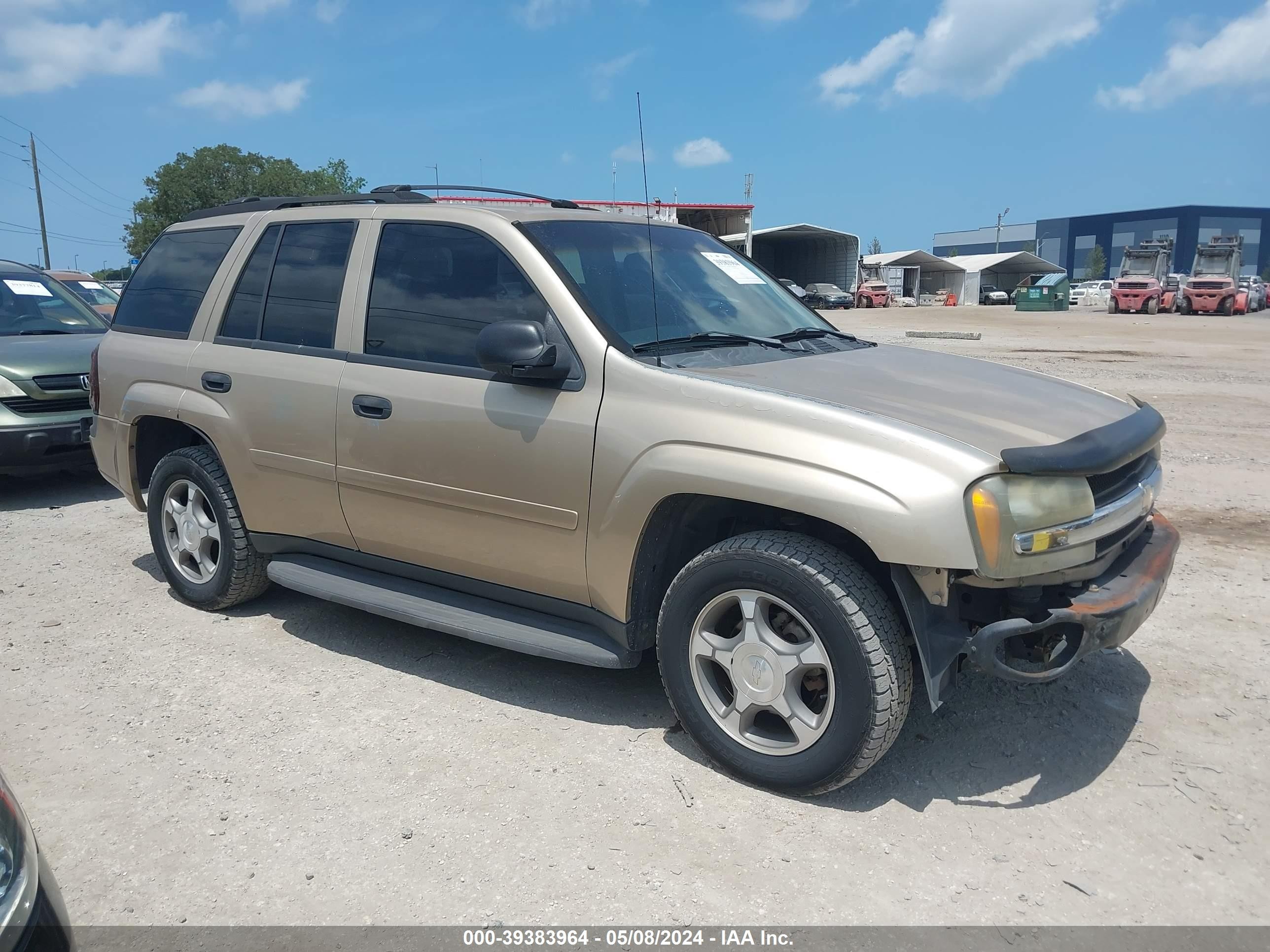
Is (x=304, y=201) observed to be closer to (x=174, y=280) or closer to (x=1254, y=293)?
(x=174, y=280)

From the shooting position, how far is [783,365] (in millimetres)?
3684

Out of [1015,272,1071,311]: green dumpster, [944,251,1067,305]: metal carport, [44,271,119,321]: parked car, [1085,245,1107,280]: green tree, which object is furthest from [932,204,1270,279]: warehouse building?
[44,271,119,321]: parked car

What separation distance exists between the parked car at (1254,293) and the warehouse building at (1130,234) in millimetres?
54251

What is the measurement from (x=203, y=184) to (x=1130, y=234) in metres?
102

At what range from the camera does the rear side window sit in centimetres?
429

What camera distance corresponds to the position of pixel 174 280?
5.07 m

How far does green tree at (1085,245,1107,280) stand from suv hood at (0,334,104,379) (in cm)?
11362

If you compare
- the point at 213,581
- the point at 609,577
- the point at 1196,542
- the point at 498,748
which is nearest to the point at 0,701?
the point at 213,581

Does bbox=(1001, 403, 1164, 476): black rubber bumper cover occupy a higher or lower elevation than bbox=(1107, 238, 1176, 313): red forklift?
higher

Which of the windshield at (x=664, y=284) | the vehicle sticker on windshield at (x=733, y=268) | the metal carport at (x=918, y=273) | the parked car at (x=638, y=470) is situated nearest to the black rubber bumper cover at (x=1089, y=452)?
the parked car at (x=638, y=470)

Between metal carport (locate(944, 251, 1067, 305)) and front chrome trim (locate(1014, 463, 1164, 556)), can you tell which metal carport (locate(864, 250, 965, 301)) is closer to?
metal carport (locate(944, 251, 1067, 305))

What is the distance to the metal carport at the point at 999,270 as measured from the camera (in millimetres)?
69938

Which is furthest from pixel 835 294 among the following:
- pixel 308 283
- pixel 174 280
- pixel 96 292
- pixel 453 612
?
pixel 453 612

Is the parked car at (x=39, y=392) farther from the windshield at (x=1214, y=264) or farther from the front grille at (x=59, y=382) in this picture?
the windshield at (x=1214, y=264)
